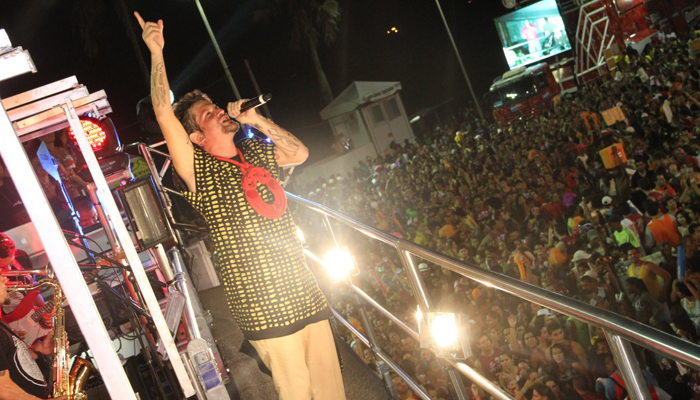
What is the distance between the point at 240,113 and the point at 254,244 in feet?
2.04

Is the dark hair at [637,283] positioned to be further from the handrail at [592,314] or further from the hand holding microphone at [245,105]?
the hand holding microphone at [245,105]

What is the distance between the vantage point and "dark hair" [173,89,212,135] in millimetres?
2396

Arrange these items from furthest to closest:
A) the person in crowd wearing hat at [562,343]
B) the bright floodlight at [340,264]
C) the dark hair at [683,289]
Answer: the dark hair at [683,289], the person in crowd wearing hat at [562,343], the bright floodlight at [340,264]

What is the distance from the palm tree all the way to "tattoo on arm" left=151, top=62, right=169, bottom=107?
2269cm

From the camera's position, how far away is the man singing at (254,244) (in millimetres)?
2281

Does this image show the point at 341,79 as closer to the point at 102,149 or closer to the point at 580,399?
the point at 102,149

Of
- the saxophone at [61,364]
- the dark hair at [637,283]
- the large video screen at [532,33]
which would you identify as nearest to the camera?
the saxophone at [61,364]

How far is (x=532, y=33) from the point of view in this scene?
26.2m

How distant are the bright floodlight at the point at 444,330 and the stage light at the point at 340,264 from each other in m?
1.17

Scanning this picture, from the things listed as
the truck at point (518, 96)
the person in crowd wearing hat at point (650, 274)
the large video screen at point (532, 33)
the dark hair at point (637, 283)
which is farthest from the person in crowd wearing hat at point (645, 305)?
the large video screen at point (532, 33)

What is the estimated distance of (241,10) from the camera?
1077 inches

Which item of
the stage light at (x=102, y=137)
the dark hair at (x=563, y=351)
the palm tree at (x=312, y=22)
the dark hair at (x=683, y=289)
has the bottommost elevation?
the dark hair at (x=563, y=351)

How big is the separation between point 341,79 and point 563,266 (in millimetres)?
26568

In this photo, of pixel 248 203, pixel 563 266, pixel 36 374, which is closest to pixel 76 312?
pixel 248 203
